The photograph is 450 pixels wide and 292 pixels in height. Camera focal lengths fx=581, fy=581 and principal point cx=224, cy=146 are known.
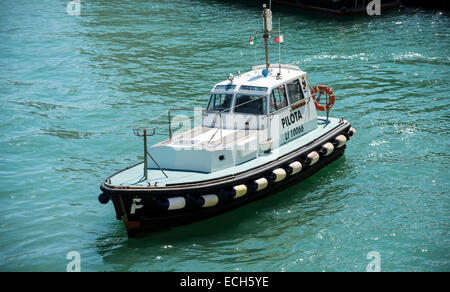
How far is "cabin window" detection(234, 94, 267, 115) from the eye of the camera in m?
15.1

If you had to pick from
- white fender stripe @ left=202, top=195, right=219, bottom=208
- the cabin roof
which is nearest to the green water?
white fender stripe @ left=202, top=195, right=219, bottom=208

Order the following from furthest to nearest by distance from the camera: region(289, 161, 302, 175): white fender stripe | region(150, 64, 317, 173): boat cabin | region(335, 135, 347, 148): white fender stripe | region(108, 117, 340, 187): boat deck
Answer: region(335, 135, 347, 148): white fender stripe, region(289, 161, 302, 175): white fender stripe, region(150, 64, 317, 173): boat cabin, region(108, 117, 340, 187): boat deck

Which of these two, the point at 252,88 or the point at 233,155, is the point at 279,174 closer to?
the point at 233,155

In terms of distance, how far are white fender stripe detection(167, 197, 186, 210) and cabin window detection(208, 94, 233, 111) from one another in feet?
11.8

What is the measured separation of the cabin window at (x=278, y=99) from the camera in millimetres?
15247

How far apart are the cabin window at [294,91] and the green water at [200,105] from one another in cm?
223

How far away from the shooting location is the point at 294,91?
16109 millimetres

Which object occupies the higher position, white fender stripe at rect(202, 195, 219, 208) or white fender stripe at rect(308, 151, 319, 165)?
white fender stripe at rect(308, 151, 319, 165)

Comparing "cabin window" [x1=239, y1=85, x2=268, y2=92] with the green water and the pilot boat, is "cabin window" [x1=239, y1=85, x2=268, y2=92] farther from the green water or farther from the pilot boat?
the green water

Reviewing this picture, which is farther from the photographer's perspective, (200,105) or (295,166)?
(200,105)

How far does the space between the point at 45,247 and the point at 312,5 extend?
28159 mm

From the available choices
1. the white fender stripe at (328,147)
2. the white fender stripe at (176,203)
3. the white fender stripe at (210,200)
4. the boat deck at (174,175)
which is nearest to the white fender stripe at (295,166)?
the boat deck at (174,175)

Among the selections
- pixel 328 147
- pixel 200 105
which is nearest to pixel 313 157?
pixel 328 147

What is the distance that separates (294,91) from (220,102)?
7.11 ft
